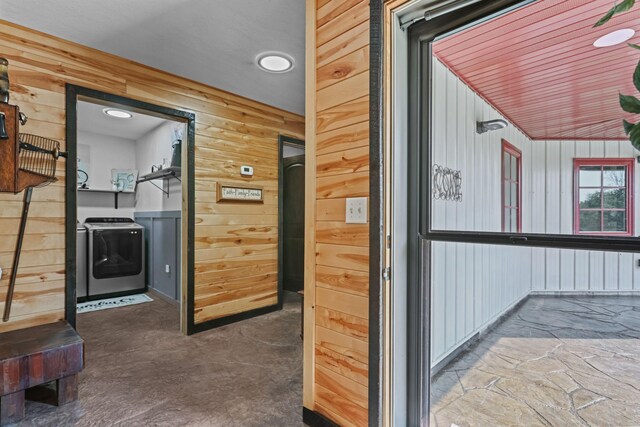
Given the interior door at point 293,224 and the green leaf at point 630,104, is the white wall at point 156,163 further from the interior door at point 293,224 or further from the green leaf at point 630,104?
the green leaf at point 630,104

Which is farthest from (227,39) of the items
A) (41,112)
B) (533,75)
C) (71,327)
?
(71,327)

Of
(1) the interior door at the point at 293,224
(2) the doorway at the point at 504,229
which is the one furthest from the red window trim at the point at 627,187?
(1) the interior door at the point at 293,224

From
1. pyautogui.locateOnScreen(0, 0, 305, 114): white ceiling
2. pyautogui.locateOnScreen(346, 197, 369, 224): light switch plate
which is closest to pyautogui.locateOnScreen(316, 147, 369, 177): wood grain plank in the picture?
pyautogui.locateOnScreen(346, 197, 369, 224): light switch plate

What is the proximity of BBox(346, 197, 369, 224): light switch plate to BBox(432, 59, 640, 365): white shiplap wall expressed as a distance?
608 millimetres

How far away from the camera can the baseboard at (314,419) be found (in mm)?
1643

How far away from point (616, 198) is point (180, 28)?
2.50 meters

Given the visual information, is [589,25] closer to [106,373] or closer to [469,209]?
[469,209]

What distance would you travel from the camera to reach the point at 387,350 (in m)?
1.44

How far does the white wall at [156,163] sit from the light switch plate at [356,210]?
2951mm

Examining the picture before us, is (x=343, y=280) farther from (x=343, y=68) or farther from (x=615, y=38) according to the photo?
(x=615, y=38)

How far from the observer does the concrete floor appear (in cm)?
180

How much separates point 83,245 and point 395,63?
439 centimetres

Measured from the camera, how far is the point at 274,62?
2.62m

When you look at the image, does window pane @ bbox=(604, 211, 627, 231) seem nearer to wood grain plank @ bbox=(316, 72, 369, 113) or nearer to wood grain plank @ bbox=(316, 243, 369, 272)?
wood grain plank @ bbox=(316, 243, 369, 272)
